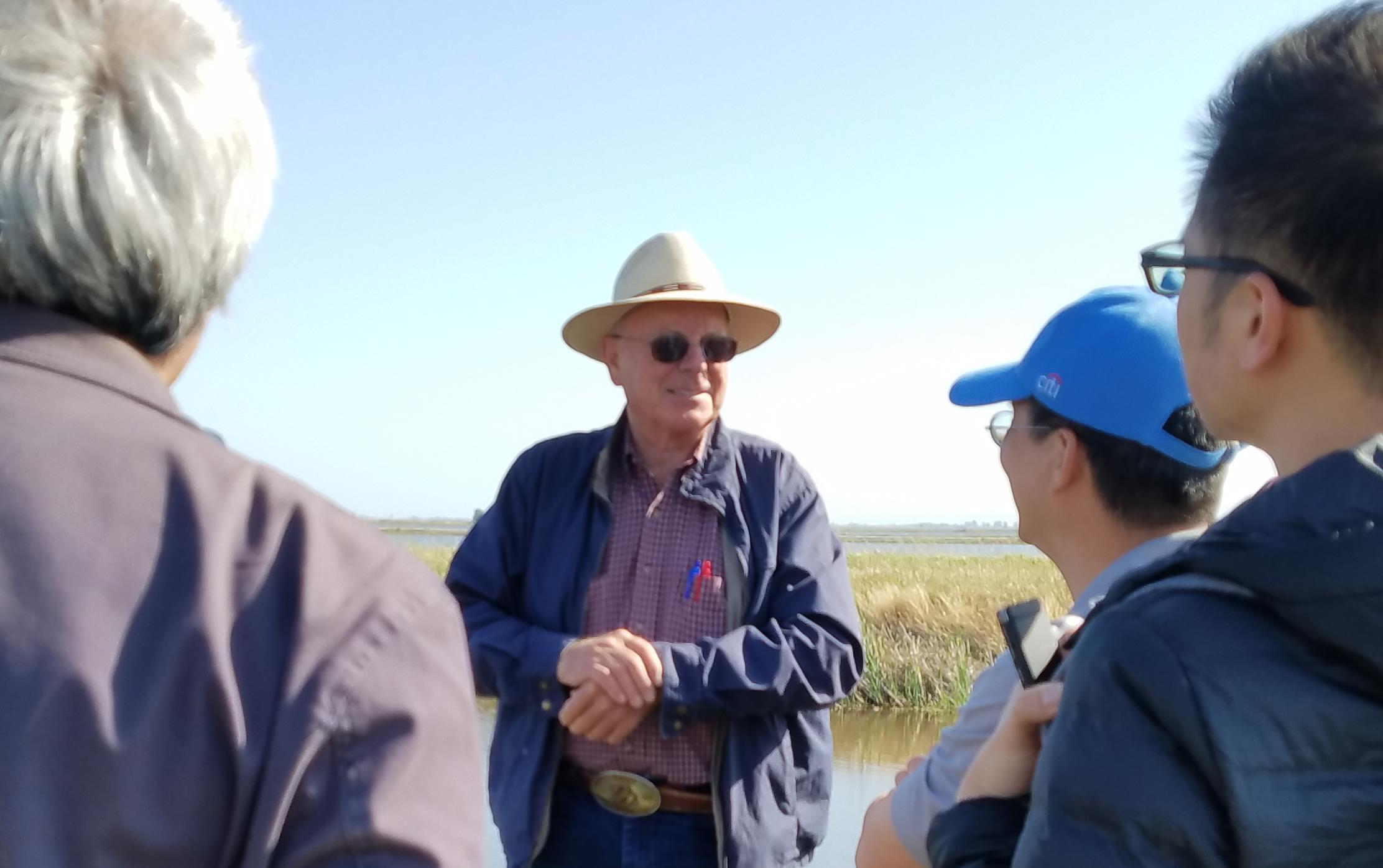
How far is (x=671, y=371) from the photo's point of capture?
334cm

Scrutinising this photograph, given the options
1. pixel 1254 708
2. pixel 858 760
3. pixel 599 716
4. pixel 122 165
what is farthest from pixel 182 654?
Result: pixel 858 760

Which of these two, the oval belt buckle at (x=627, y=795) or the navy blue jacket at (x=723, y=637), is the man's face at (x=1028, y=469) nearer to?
the navy blue jacket at (x=723, y=637)

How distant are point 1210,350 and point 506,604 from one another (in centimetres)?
220

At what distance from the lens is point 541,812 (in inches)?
114

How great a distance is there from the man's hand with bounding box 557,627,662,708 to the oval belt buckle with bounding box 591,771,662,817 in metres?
0.24

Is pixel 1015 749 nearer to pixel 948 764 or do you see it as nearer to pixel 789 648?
pixel 948 764

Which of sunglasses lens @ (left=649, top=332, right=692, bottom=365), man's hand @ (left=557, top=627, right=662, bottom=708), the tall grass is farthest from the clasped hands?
Result: the tall grass

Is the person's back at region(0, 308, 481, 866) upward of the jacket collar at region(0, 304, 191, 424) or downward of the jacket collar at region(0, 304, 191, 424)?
downward

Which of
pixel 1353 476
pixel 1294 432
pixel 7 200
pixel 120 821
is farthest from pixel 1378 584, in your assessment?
pixel 7 200

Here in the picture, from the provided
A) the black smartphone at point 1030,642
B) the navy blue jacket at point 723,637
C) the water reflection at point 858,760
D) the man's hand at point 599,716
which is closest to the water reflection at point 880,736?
the water reflection at point 858,760

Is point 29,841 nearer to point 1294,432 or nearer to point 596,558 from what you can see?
point 1294,432

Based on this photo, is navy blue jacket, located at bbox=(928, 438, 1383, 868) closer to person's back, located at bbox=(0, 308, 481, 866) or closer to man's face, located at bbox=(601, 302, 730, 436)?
person's back, located at bbox=(0, 308, 481, 866)

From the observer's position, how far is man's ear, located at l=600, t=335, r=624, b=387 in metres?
3.57

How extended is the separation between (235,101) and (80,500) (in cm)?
47
